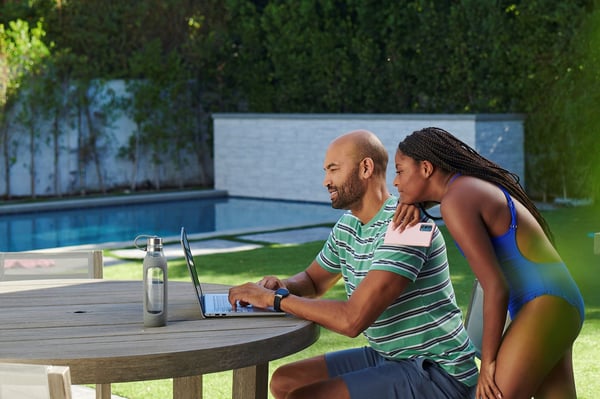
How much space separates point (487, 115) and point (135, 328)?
37.9 ft

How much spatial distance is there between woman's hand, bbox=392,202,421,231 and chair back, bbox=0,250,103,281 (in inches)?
58.1

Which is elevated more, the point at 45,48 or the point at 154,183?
the point at 45,48

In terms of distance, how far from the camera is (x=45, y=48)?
50.9ft

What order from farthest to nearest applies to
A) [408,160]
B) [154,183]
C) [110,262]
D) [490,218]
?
[154,183], [110,262], [408,160], [490,218]

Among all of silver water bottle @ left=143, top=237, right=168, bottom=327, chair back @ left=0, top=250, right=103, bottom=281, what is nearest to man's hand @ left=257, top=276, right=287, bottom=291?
silver water bottle @ left=143, top=237, right=168, bottom=327

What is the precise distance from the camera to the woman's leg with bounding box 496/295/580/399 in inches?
99.3

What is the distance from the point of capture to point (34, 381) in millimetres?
Result: 2029

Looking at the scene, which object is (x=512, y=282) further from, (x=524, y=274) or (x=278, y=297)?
(x=278, y=297)

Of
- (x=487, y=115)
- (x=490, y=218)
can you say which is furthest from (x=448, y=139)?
(x=487, y=115)

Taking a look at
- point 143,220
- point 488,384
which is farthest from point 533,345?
point 143,220

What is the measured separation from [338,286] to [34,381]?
18.1 ft

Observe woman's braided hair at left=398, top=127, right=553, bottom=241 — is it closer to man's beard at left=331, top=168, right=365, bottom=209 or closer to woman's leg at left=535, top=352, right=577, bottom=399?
man's beard at left=331, top=168, right=365, bottom=209

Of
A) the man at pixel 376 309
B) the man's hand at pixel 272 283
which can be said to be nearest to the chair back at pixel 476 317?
the man at pixel 376 309

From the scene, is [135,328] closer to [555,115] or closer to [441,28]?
[555,115]
